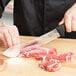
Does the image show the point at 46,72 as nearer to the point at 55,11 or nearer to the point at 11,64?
the point at 11,64

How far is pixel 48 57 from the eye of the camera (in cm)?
138

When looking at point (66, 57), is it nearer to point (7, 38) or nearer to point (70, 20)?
point (70, 20)

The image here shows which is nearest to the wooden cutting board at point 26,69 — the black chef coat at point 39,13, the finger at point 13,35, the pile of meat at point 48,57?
the pile of meat at point 48,57

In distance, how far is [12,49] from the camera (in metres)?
1.43

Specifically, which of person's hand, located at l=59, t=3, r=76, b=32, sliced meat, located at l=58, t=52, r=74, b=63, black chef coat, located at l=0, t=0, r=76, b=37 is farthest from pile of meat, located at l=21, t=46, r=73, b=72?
black chef coat, located at l=0, t=0, r=76, b=37

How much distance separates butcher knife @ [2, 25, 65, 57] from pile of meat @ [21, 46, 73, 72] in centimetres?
3

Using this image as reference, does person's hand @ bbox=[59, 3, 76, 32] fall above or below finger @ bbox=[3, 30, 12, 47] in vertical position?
above

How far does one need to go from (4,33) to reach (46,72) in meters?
0.37

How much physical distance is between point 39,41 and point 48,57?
14 centimetres

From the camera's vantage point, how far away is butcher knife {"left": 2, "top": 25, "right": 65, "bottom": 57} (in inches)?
55.3

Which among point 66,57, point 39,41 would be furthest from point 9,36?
point 66,57

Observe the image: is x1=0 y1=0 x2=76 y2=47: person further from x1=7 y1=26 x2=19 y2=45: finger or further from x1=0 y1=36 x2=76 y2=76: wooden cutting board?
x1=0 y1=36 x2=76 y2=76: wooden cutting board

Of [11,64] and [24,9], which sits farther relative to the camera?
[24,9]

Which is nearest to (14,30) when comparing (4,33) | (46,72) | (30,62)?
(4,33)
